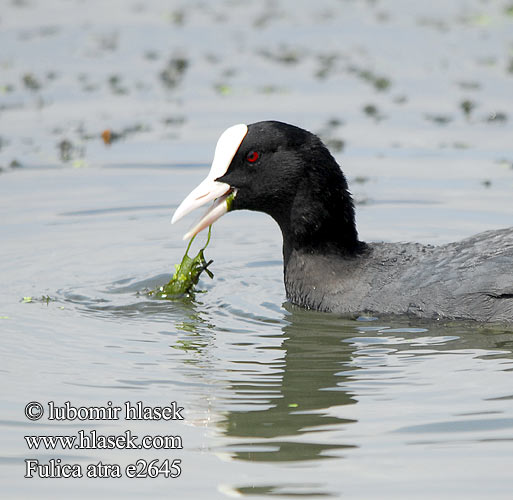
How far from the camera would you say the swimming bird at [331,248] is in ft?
22.4

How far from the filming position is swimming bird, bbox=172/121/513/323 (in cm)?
682

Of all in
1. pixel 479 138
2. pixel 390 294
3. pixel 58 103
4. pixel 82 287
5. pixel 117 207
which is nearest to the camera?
pixel 390 294

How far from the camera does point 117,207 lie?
9867 mm

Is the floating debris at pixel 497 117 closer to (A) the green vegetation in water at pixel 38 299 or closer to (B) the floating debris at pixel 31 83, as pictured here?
(B) the floating debris at pixel 31 83

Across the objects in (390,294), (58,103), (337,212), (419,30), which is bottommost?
(390,294)

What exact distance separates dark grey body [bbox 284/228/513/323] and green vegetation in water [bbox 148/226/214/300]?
0.63 metres

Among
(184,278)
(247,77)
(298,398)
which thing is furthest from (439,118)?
(298,398)

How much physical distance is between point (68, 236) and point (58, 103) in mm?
3576

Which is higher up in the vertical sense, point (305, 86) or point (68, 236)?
point (305, 86)

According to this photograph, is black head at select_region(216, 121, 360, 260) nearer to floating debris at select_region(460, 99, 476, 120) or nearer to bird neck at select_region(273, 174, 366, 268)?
bird neck at select_region(273, 174, 366, 268)

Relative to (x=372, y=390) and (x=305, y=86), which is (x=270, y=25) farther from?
(x=372, y=390)

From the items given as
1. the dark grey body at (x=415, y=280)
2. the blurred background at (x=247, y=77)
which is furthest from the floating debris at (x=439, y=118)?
the dark grey body at (x=415, y=280)

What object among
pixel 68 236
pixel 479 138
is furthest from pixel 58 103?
pixel 479 138

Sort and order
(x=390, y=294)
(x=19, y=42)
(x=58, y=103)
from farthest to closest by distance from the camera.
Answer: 1. (x=19, y=42)
2. (x=58, y=103)
3. (x=390, y=294)
